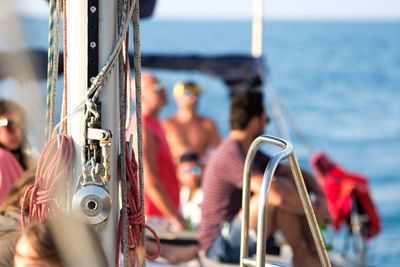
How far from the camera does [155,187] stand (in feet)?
21.6

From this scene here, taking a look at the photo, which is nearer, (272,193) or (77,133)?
(77,133)

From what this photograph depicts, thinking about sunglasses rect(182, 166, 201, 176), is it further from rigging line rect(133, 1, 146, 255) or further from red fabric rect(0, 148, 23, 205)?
rigging line rect(133, 1, 146, 255)

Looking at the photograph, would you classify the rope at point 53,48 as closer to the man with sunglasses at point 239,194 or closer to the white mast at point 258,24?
the man with sunglasses at point 239,194

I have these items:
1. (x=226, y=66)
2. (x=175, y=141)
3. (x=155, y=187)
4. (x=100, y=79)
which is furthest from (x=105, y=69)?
(x=175, y=141)

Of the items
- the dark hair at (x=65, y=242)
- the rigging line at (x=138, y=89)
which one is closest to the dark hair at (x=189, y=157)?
the rigging line at (x=138, y=89)

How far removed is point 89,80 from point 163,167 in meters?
4.19

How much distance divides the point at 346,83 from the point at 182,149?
106ft

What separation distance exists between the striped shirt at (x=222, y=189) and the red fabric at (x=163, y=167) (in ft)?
4.09

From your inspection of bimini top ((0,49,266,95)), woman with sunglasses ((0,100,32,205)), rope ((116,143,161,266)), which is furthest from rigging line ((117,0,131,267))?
bimini top ((0,49,266,95))

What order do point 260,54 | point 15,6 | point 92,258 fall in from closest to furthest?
point 15,6, point 92,258, point 260,54

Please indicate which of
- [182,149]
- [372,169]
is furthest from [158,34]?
[182,149]

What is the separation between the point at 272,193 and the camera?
5.18 metres

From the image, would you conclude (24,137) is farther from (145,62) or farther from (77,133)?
(145,62)

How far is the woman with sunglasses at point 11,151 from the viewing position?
4.32 meters
